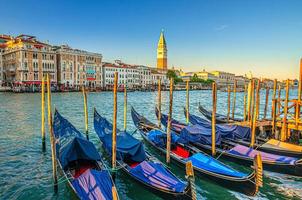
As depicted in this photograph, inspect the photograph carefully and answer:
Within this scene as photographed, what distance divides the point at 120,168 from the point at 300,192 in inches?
169

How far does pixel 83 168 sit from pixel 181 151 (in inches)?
122

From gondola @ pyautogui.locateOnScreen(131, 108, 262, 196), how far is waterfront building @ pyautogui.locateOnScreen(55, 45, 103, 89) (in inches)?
1631

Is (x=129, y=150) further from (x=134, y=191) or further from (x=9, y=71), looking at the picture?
(x=9, y=71)

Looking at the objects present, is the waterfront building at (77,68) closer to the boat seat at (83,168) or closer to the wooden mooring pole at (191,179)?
the boat seat at (83,168)

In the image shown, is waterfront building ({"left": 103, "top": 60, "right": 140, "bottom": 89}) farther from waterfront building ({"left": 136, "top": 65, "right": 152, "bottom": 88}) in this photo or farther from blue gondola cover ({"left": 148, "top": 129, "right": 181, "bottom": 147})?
blue gondola cover ({"left": 148, "top": 129, "right": 181, "bottom": 147})

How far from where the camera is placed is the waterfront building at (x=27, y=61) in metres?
43.4

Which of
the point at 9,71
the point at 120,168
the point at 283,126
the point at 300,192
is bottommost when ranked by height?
the point at 300,192

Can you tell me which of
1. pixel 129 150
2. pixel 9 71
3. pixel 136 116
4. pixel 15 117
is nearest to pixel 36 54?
pixel 9 71

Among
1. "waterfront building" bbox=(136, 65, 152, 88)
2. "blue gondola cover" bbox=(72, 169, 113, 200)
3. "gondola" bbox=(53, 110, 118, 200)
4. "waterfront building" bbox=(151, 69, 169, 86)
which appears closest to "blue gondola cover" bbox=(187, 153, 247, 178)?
"gondola" bbox=(53, 110, 118, 200)

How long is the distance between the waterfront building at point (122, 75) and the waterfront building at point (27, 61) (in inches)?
501

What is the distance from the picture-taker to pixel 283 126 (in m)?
9.33

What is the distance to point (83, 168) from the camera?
6402mm

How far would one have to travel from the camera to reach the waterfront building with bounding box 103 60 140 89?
58.7 m

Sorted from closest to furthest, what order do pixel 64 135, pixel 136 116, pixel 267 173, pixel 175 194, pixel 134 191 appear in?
pixel 175 194 < pixel 134 191 < pixel 267 173 < pixel 64 135 < pixel 136 116
